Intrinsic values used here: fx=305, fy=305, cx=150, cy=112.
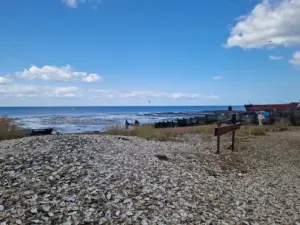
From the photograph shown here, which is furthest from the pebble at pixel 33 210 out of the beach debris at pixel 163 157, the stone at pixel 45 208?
the beach debris at pixel 163 157

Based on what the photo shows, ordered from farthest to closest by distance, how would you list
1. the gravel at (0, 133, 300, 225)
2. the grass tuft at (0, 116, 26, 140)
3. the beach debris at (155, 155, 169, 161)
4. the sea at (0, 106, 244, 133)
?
the sea at (0, 106, 244, 133) < the grass tuft at (0, 116, 26, 140) < the beach debris at (155, 155, 169, 161) < the gravel at (0, 133, 300, 225)

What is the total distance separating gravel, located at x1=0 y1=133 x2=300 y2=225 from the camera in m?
5.05

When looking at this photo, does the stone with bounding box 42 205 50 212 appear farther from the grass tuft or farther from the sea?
the sea

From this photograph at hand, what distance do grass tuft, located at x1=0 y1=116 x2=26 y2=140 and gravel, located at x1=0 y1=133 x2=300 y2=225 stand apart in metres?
6.96

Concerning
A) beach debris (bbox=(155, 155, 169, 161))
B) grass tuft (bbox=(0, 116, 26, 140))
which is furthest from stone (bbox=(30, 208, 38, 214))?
grass tuft (bbox=(0, 116, 26, 140))

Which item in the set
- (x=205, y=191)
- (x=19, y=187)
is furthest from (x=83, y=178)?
(x=205, y=191)

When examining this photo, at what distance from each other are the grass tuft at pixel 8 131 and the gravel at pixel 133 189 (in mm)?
6965

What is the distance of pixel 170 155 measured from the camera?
396 inches

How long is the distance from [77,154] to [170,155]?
3197 millimetres

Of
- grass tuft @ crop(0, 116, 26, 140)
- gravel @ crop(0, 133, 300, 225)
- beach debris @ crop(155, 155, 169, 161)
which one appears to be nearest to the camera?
gravel @ crop(0, 133, 300, 225)

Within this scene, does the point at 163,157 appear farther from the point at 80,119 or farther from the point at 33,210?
the point at 80,119

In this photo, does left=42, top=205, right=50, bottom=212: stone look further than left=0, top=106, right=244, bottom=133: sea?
No

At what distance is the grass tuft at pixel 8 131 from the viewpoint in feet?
51.4

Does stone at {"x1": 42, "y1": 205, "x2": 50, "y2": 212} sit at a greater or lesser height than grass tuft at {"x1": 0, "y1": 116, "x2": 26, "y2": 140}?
lesser
